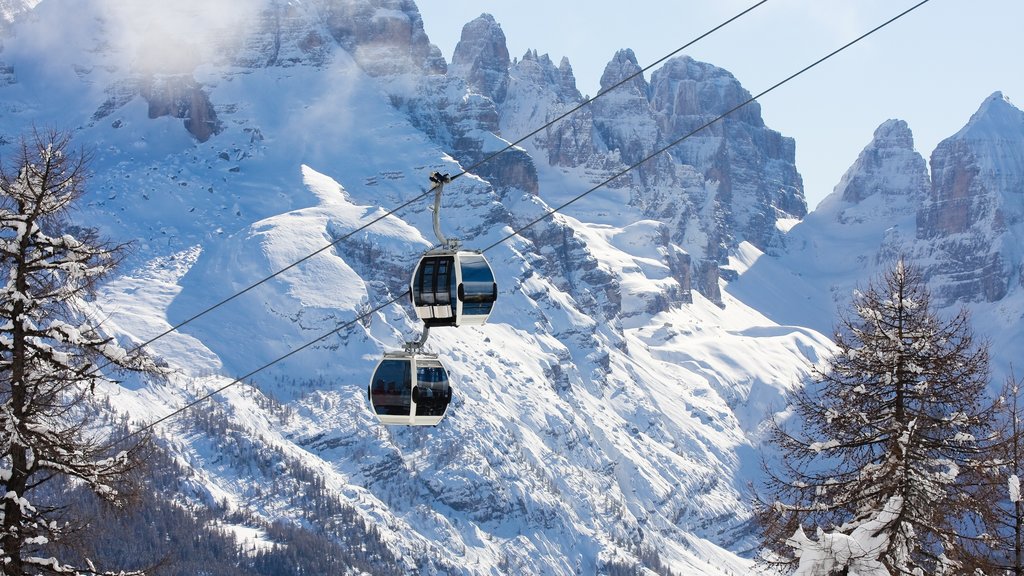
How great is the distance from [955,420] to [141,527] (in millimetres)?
186364

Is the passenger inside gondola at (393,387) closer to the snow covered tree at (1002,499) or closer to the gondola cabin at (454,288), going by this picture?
the gondola cabin at (454,288)

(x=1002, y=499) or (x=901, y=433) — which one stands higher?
(x=901, y=433)

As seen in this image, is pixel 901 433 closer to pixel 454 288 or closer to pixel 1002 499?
pixel 1002 499

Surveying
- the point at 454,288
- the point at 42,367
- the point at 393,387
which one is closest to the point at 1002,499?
the point at 454,288

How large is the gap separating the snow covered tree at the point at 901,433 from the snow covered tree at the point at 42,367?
1047 cm

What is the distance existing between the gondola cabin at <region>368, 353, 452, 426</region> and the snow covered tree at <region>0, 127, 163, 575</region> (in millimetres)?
4147

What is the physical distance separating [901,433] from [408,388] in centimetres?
802

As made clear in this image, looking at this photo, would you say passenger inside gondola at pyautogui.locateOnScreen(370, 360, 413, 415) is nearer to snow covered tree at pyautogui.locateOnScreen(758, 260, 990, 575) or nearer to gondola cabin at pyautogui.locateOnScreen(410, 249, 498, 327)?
gondola cabin at pyautogui.locateOnScreen(410, 249, 498, 327)

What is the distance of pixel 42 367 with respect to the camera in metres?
20.0

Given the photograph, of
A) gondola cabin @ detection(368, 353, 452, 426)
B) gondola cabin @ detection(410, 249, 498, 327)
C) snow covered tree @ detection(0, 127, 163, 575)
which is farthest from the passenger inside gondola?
snow covered tree @ detection(0, 127, 163, 575)

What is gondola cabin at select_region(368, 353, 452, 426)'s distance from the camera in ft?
76.5

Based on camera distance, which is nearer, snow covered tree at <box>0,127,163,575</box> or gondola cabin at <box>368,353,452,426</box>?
snow covered tree at <box>0,127,163,575</box>

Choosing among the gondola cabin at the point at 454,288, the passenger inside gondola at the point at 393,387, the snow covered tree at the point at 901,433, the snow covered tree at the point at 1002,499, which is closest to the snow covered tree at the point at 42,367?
the passenger inside gondola at the point at 393,387

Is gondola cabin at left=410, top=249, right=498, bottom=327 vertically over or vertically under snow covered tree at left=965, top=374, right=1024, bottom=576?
over
